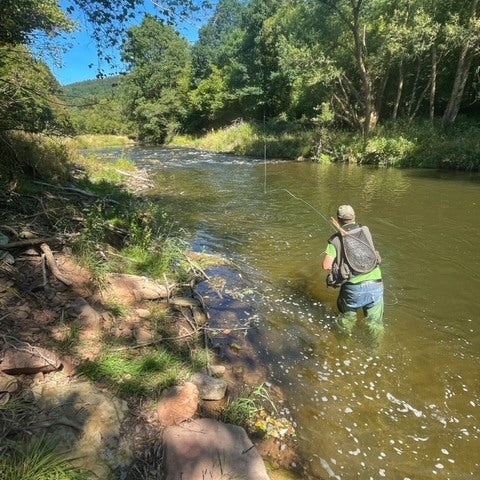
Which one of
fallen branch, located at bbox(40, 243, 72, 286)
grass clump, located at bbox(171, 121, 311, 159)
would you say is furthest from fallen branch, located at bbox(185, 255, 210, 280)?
grass clump, located at bbox(171, 121, 311, 159)

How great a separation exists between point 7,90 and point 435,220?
9971 millimetres

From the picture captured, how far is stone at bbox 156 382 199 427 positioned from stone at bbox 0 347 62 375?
0.90 metres

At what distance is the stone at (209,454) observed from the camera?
2.46 meters

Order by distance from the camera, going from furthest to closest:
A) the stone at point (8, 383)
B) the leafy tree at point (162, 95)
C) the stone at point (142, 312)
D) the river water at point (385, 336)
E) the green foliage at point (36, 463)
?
the leafy tree at point (162, 95) → the stone at point (142, 312) → the river water at point (385, 336) → the stone at point (8, 383) → the green foliage at point (36, 463)

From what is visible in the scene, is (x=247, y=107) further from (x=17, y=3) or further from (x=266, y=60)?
(x=17, y=3)

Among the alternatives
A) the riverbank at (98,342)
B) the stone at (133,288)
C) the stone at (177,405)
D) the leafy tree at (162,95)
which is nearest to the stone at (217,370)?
the riverbank at (98,342)

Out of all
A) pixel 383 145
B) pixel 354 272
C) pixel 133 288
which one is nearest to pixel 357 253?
pixel 354 272

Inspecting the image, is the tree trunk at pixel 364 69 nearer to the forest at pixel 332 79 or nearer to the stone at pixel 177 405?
the forest at pixel 332 79

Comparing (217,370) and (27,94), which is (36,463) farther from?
(27,94)

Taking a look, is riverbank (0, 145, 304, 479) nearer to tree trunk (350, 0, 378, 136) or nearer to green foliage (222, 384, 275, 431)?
green foliage (222, 384, 275, 431)

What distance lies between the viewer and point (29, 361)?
294cm

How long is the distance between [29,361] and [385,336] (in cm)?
402

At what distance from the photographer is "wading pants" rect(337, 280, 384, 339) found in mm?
4926

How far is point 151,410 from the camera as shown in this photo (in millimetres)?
3002
